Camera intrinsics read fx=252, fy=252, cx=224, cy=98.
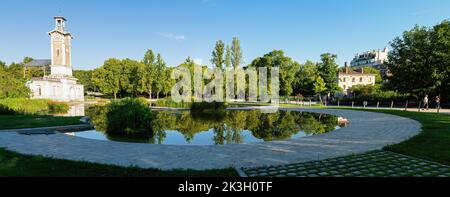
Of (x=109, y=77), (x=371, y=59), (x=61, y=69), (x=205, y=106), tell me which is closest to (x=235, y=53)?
(x=205, y=106)

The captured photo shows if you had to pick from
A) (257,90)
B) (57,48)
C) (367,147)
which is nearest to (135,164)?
(367,147)

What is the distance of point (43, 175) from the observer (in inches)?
176

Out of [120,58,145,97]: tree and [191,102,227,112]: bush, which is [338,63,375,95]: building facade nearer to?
[191,102,227,112]: bush

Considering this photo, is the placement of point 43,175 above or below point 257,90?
below

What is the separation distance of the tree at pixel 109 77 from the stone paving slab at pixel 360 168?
2183 inches

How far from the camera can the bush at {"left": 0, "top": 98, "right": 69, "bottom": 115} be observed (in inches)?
719

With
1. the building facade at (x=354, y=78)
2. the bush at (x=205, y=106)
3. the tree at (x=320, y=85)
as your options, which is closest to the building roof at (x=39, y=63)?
the bush at (x=205, y=106)

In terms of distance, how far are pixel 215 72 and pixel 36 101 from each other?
26818 millimetres

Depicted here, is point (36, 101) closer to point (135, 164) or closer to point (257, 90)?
point (135, 164)

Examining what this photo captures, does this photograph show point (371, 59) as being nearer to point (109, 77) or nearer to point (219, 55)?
point (219, 55)

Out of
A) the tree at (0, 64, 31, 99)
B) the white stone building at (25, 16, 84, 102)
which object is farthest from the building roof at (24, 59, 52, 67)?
the tree at (0, 64, 31, 99)

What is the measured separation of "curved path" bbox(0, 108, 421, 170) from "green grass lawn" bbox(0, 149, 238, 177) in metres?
0.43

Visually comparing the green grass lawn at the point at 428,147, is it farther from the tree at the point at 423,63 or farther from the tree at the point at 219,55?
the tree at the point at 219,55

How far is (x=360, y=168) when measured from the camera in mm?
4820
